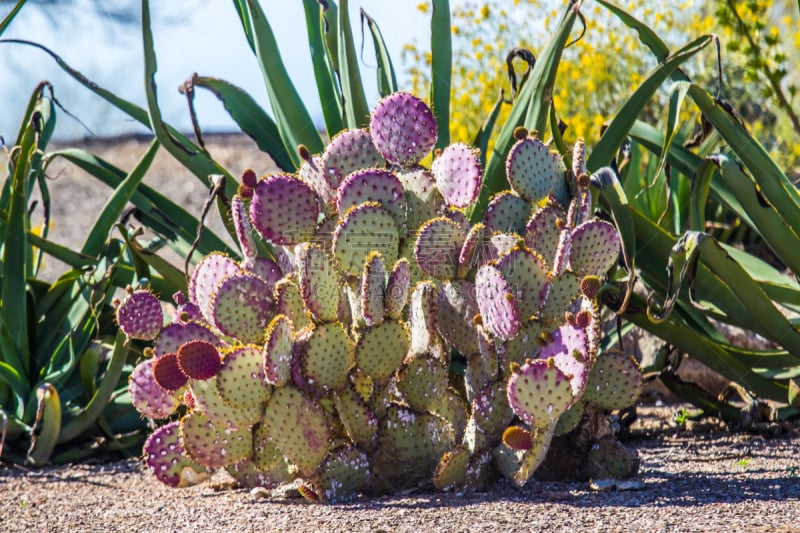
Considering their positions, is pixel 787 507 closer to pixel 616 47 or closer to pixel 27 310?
pixel 27 310

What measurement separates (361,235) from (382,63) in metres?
1.20

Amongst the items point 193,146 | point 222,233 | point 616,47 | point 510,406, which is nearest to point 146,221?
point 193,146

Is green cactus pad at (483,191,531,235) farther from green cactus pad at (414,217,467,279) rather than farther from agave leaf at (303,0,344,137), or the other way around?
agave leaf at (303,0,344,137)

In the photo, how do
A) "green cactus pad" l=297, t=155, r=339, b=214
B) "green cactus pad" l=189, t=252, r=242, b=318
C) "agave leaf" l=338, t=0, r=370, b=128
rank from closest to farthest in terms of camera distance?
"green cactus pad" l=189, t=252, r=242, b=318 < "green cactus pad" l=297, t=155, r=339, b=214 < "agave leaf" l=338, t=0, r=370, b=128

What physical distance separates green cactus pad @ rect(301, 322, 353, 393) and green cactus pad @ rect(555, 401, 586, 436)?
0.64 metres

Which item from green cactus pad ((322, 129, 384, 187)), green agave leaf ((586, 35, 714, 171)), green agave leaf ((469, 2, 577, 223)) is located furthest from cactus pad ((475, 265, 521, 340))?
green agave leaf ((586, 35, 714, 171))

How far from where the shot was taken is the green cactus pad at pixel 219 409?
8.62 feet

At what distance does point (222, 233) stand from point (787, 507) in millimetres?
7627

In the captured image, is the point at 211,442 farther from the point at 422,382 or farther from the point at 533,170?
the point at 533,170

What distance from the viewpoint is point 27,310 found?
13.2ft

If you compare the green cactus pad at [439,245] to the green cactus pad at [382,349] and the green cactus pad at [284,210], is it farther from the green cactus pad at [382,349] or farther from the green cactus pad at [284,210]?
the green cactus pad at [284,210]

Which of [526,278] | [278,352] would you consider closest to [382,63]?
[526,278]

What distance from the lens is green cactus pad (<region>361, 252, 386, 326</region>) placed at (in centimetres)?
256

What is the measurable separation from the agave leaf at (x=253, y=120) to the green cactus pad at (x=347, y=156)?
0.68 meters
